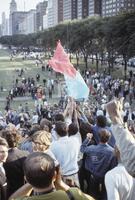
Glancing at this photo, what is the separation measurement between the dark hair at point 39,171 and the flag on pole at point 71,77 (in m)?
7.72

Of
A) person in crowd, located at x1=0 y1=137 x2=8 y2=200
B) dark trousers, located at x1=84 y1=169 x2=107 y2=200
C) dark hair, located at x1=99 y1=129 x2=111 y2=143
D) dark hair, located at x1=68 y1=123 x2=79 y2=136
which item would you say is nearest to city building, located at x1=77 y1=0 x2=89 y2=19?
dark hair, located at x1=68 y1=123 x2=79 y2=136

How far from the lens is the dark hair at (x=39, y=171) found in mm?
3873

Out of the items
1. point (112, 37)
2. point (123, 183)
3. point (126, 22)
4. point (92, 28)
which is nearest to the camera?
point (123, 183)

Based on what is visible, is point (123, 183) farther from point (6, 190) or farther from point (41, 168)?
point (6, 190)

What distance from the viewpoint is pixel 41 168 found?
3908 millimetres

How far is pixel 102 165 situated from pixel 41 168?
11.5 ft

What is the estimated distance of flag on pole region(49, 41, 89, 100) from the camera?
12.1 m

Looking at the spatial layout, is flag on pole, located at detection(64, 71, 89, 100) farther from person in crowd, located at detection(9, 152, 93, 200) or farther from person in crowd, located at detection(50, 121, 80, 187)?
person in crowd, located at detection(9, 152, 93, 200)

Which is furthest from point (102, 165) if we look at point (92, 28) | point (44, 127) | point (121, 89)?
point (92, 28)

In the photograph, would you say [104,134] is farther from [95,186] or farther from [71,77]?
[71,77]

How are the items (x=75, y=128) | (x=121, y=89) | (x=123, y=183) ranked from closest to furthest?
(x=123, y=183)
(x=75, y=128)
(x=121, y=89)

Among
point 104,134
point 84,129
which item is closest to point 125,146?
point 104,134

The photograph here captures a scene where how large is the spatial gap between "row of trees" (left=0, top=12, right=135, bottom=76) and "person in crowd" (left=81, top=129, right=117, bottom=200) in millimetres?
Result: 43116

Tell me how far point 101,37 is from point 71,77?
61.0 m
